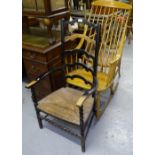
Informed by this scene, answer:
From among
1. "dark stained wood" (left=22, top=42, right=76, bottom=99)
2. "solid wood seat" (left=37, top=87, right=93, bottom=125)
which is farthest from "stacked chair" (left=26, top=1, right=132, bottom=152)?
"dark stained wood" (left=22, top=42, right=76, bottom=99)

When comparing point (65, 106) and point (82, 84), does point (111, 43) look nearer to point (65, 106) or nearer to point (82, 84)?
point (82, 84)

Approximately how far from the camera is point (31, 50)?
194 centimetres

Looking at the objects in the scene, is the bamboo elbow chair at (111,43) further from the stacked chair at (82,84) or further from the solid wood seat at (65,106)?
the solid wood seat at (65,106)

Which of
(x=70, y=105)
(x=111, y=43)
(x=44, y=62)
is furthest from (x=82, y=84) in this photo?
(x=111, y=43)

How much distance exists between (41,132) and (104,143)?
2.19ft

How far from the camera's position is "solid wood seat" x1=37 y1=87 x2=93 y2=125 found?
61.1 inches

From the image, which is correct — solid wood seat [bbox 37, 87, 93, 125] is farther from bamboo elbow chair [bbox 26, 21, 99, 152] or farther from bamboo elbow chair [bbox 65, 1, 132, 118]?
bamboo elbow chair [bbox 65, 1, 132, 118]

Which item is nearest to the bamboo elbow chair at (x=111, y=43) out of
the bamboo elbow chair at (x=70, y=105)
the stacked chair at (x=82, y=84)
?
the stacked chair at (x=82, y=84)

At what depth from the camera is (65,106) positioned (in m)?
1.66

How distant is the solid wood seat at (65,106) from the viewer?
5.10 feet
